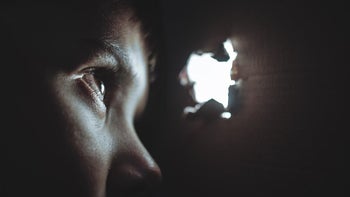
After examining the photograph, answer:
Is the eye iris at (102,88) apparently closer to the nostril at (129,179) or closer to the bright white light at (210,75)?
the nostril at (129,179)

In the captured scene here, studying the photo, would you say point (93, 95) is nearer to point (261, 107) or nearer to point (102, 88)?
point (102, 88)

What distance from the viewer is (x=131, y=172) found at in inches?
47.5

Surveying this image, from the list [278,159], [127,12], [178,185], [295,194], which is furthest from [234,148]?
[127,12]

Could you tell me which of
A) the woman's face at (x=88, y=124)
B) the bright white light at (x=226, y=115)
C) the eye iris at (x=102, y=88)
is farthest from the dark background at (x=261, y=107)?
the eye iris at (x=102, y=88)

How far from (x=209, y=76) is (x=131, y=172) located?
2.28 ft

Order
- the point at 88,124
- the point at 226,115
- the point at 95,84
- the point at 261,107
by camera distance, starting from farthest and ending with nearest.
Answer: the point at 226,115, the point at 261,107, the point at 95,84, the point at 88,124

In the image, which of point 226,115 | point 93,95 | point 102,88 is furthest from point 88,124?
point 226,115

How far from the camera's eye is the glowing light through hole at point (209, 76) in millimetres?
1549

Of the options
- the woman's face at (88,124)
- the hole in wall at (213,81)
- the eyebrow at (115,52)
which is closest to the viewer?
the woman's face at (88,124)

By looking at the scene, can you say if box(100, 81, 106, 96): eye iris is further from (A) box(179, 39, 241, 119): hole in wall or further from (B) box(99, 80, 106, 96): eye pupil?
(A) box(179, 39, 241, 119): hole in wall

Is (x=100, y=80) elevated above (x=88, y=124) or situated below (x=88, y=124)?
above

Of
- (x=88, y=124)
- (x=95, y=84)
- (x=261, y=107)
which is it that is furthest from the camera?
(x=261, y=107)

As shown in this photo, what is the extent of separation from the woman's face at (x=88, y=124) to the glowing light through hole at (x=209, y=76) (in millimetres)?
384

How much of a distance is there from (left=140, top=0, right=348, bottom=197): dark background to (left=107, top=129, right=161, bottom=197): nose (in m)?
0.45
